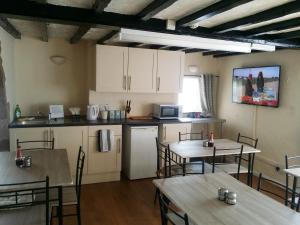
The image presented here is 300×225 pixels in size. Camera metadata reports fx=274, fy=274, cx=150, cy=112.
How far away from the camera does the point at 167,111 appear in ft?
15.5

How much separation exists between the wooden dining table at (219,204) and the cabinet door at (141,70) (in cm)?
240

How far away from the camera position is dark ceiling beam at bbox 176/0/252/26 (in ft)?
7.07

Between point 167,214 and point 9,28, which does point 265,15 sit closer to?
point 167,214

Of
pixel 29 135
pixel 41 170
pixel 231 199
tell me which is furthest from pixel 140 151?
pixel 231 199

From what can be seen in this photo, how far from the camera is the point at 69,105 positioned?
15.2 ft

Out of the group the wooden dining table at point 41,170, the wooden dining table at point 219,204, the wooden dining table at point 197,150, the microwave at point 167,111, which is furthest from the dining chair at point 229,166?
the wooden dining table at point 41,170

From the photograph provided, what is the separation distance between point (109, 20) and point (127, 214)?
7.22 ft

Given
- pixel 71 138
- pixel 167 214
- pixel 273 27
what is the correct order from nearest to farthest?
1. pixel 167 214
2. pixel 273 27
3. pixel 71 138

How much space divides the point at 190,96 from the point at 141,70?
1.39m

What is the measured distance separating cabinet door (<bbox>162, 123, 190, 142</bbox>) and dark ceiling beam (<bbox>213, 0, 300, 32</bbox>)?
1.84 meters

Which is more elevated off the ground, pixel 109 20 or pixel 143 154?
pixel 109 20

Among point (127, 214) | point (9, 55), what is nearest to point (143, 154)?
point (127, 214)

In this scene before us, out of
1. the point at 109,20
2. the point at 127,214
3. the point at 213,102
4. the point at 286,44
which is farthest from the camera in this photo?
the point at 213,102

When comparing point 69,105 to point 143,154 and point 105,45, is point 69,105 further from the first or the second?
point 143,154
